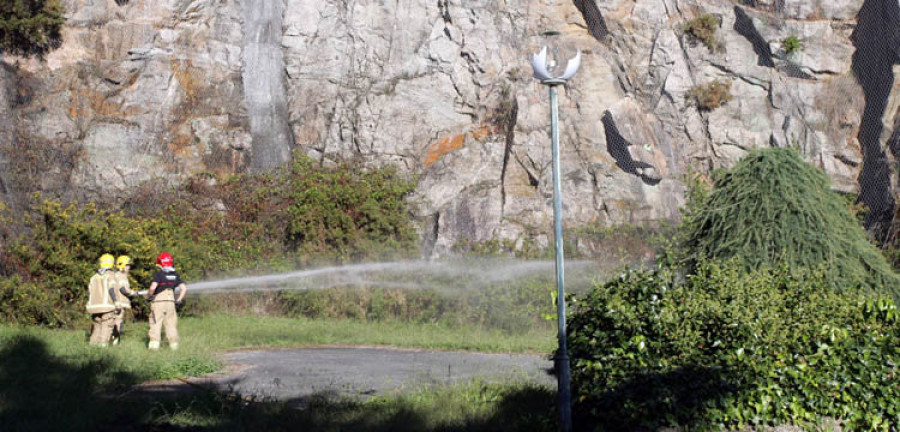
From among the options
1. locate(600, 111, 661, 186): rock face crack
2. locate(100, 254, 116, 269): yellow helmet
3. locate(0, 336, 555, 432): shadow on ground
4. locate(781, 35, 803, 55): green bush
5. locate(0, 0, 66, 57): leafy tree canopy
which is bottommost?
locate(0, 336, 555, 432): shadow on ground

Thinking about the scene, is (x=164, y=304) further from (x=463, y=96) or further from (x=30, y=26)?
(x=30, y=26)

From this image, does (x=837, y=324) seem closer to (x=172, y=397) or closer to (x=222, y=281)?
(x=172, y=397)

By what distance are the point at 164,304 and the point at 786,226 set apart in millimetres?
9142

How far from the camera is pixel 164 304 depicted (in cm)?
1254

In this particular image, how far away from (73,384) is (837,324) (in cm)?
783

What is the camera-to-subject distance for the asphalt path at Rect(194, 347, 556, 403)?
912 centimetres

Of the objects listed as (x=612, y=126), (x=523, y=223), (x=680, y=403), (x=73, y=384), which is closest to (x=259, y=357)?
(x=73, y=384)

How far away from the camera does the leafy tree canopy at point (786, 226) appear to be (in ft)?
29.1

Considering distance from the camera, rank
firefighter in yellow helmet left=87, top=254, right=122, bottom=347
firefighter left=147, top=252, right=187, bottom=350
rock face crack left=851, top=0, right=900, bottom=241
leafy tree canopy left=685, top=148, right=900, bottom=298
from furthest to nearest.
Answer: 1. rock face crack left=851, top=0, right=900, bottom=241
2. firefighter in yellow helmet left=87, top=254, right=122, bottom=347
3. firefighter left=147, top=252, right=187, bottom=350
4. leafy tree canopy left=685, top=148, right=900, bottom=298

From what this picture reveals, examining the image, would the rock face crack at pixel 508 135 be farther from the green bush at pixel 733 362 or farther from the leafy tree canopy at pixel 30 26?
the green bush at pixel 733 362

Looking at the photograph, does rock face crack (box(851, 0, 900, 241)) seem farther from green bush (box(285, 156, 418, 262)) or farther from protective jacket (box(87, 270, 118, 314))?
protective jacket (box(87, 270, 118, 314))

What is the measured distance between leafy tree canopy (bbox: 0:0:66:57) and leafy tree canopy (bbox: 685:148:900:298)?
20.2 metres

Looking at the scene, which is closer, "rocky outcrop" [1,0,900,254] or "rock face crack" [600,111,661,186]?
"rocky outcrop" [1,0,900,254]

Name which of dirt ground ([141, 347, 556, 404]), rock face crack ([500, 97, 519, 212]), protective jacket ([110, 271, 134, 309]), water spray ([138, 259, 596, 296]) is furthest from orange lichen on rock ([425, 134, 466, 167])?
protective jacket ([110, 271, 134, 309])
